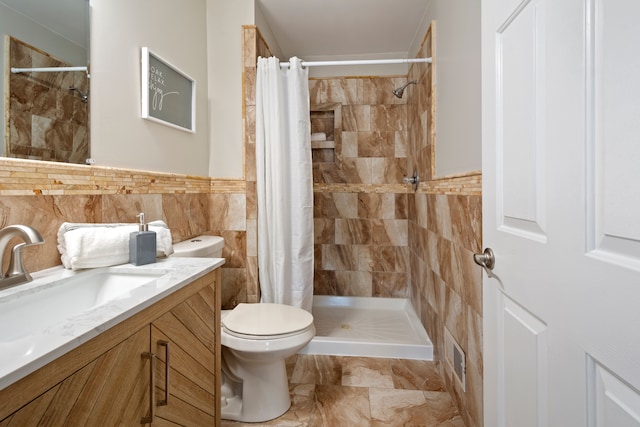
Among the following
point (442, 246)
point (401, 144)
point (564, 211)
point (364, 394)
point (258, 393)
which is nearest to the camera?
point (564, 211)

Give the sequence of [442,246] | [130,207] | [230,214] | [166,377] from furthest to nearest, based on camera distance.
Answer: [230,214] < [442,246] < [130,207] < [166,377]

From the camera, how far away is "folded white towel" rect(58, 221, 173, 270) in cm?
98

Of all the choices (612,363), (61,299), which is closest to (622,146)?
(612,363)

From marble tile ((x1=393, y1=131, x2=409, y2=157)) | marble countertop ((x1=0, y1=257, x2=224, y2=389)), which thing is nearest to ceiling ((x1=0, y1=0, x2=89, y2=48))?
marble countertop ((x1=0, y1=257, x2=224, y2=389))

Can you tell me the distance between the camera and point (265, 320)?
1545mm

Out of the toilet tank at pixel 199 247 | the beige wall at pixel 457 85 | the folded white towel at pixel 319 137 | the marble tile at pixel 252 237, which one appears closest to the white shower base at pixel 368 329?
the marble tile at pixel 252 237

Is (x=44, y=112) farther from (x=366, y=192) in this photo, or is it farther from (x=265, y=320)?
(x=366, y=192)

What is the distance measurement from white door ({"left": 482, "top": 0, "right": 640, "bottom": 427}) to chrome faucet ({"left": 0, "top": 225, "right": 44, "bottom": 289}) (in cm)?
121

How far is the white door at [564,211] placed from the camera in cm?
45

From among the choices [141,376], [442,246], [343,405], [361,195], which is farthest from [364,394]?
[361,195]

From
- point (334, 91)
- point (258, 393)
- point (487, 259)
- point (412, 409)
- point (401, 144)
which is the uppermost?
point (334, 91)

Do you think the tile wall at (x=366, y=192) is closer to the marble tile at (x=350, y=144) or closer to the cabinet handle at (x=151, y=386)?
the marble tile at (x=350, y=144)

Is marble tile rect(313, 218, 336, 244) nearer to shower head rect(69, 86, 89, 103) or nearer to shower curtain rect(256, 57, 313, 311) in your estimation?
shower curtain rect(256, 57, 313, 311)

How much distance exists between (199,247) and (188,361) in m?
0.65
